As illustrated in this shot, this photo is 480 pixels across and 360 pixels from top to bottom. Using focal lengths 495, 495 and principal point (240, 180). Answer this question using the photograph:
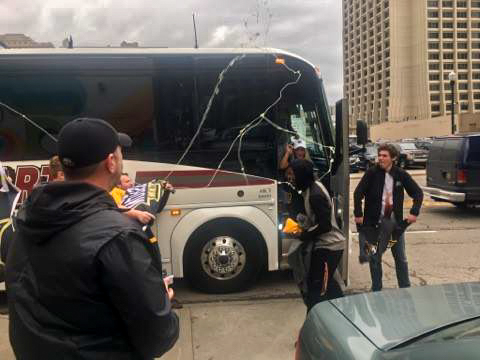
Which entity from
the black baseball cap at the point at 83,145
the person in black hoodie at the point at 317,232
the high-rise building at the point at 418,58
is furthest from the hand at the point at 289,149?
the high-rise building at the point at 418,58

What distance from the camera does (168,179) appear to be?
5.68 metres

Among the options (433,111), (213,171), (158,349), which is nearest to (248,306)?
(213,171)

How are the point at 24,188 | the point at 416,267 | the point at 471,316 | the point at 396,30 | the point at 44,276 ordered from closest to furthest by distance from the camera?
the point at 44,276 → the point at 471,316 → the point at 24,188 → the point at 416,267 → the point at 396,30

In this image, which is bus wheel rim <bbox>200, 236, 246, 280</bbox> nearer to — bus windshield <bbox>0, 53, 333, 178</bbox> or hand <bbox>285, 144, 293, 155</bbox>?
bus windshield <bbox>0, 53, 333, 178</bbox>

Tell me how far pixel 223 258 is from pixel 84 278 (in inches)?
174

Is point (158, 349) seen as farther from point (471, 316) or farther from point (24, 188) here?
point (24, 188)

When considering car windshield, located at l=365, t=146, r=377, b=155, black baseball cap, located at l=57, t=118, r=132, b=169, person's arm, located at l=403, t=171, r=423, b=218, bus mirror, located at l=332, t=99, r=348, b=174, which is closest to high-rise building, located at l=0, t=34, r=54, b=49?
bus mirror, located at l=332, t=99, r=348, b=174

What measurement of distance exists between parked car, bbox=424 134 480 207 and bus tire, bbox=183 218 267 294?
705 centimetres

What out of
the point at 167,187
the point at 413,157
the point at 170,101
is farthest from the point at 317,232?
the point at 413,157

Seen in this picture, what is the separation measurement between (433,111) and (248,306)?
121 metres

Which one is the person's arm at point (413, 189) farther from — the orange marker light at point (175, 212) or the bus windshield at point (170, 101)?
the orange marker light at point (175, 212)

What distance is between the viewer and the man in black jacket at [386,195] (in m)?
5.20

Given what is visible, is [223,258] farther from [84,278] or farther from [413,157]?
[413,157]

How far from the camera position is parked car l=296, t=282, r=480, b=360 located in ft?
6.73
